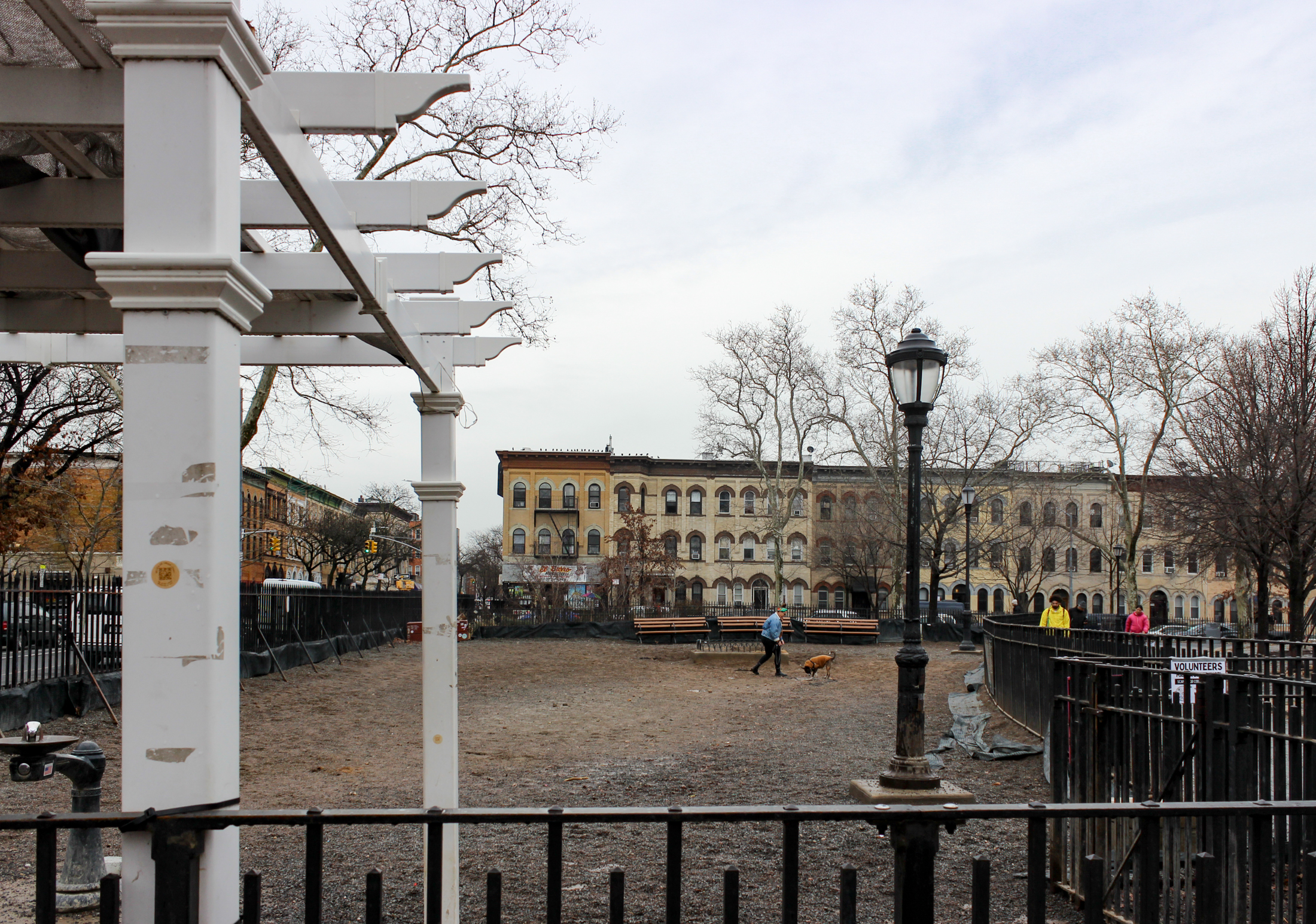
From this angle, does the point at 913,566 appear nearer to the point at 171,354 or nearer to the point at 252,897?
the point at 252,897

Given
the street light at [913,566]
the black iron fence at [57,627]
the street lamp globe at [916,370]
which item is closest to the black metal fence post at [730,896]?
the street light at [913,566]

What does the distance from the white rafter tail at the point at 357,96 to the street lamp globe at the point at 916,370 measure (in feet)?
23.3

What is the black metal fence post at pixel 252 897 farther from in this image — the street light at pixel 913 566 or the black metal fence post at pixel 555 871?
the street light at pixel 913 566

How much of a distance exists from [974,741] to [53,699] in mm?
12611

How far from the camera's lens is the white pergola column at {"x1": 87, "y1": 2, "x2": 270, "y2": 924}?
2.51 meters

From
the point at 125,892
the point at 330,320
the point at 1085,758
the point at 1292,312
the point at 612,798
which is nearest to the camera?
the point at 125,892

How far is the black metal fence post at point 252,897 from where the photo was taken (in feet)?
8.49

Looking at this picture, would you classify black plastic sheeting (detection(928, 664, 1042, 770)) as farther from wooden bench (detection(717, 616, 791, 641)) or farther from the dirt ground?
wooden bench (detection(717, 616, 791, 641))

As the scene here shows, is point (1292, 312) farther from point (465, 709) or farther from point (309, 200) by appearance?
point (309, 200)

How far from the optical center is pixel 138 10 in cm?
252

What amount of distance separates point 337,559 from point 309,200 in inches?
2580

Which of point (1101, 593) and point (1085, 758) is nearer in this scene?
point (1085, 758)

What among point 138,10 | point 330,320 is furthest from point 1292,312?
point 138,10

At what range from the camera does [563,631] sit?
134ft
